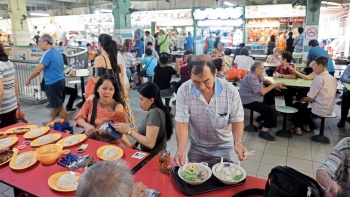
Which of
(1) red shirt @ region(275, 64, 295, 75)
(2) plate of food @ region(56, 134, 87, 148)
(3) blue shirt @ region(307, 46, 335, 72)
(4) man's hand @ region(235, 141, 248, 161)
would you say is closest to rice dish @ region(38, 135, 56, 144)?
(2) plate of food @ region(56, 134, 87, 148)

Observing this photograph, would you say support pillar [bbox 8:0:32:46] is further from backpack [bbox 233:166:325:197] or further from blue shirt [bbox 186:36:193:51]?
backpack [bbox 233:166:325:197]

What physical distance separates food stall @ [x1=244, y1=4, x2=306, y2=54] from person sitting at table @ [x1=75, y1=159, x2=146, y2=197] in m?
11.0

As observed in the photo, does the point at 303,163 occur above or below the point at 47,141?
below

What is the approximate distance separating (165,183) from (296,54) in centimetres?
807

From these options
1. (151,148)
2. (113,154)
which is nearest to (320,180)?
(151,148)

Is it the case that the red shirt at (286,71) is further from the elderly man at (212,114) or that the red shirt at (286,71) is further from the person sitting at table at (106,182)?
the person sitting at table at (106,182)

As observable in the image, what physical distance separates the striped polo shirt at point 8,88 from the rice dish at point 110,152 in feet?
6.54

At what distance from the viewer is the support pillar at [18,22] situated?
459 inches

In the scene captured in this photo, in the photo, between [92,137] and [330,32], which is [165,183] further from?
[330,32]

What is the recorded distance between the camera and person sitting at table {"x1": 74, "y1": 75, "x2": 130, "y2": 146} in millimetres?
2611

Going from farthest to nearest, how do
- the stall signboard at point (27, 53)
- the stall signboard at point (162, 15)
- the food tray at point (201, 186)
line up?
the stall signboard at point (162, 15) < the stall signboard at point (27, 53) < the food tray at point (201, 186)

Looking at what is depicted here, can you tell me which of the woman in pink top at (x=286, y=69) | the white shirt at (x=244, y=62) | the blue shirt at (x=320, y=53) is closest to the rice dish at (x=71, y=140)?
the woman in pink top at (x=286, y=69)

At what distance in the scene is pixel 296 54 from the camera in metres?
8.34

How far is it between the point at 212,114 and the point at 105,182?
3.94 ft
